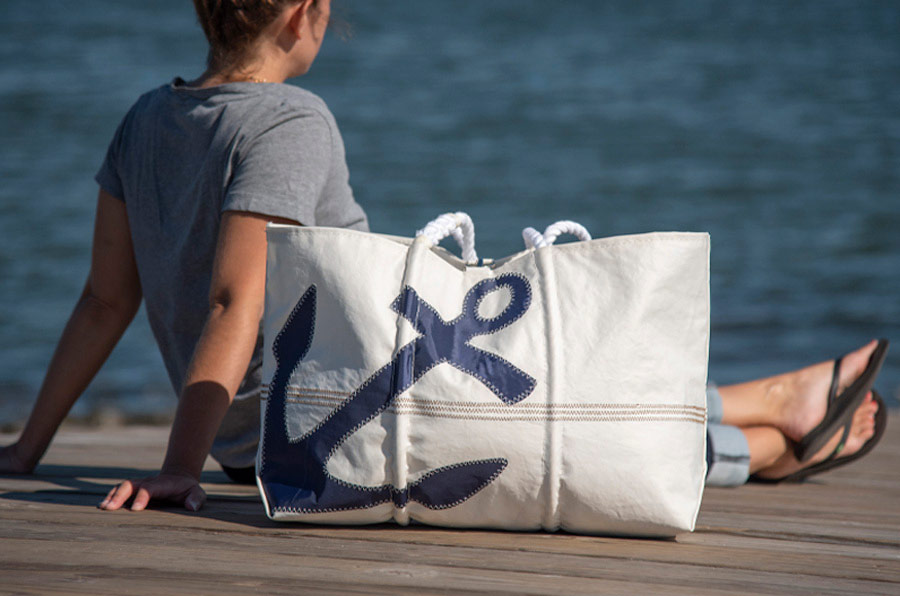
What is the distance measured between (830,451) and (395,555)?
3.93 ft

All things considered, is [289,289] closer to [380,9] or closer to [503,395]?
[503,395]

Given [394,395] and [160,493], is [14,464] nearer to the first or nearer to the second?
[160,493]

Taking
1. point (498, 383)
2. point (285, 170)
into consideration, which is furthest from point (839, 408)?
point (285, 170)

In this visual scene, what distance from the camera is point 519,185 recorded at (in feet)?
31.0

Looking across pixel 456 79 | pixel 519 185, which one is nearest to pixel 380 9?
A: pixel 456 79

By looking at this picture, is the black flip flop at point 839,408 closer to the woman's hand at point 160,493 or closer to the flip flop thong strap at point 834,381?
the flip flop thong strap at point 834,381

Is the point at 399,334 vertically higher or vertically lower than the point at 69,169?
lower

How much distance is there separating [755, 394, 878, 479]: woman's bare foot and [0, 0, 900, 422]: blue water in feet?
9.19

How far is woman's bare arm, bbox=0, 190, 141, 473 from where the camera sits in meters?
1.72

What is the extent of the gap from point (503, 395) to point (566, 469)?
0.40ft

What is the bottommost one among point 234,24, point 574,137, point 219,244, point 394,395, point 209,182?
point 394,395

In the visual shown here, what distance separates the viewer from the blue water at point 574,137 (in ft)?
21.0

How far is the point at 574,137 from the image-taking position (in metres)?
10.4

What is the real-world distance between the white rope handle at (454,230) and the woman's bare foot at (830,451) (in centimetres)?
92
